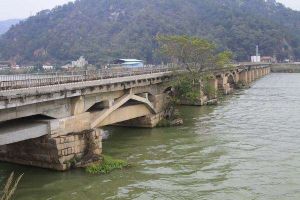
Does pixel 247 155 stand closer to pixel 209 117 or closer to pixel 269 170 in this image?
pixel 269 170

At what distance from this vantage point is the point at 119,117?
33156 millimetres

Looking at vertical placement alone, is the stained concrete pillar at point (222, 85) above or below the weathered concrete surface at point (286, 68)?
below

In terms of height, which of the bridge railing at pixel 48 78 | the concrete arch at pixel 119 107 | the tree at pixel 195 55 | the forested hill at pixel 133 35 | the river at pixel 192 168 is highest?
the forested hill at pixel 133 35

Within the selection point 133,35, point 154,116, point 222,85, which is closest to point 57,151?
point 154,116

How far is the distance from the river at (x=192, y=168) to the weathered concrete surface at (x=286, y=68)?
11330cm

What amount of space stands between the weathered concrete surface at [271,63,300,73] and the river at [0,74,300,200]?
11330 centimetres

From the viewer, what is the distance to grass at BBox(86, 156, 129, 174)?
77.0 ft

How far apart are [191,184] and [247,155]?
6925 millimetres

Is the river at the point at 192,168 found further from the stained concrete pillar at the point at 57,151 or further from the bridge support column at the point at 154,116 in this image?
the bridge support column at the point at 154,116

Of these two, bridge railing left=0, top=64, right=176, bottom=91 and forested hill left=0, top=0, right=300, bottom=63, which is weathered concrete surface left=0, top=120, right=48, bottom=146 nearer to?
bridge railing left=0, top=64, right=176, bottom=91

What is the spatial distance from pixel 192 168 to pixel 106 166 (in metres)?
5.13

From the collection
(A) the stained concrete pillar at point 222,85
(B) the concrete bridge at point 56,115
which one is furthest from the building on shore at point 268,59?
(B) the concrete bridge at point 56,115

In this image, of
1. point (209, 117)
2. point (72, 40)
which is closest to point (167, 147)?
point (209, 117)

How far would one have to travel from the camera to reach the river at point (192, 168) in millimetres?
20516
